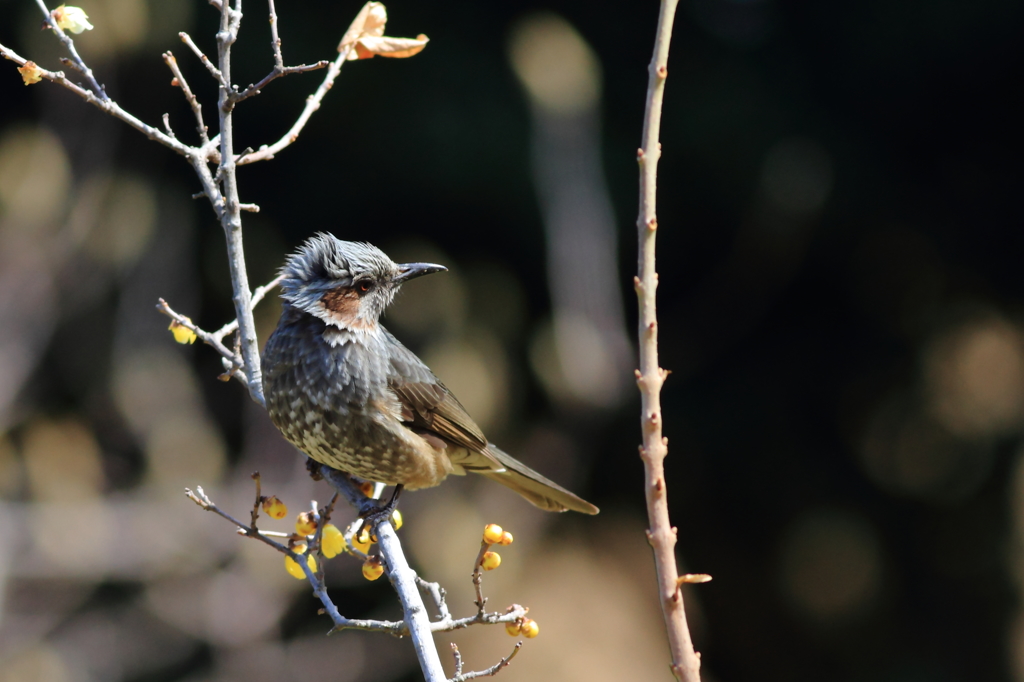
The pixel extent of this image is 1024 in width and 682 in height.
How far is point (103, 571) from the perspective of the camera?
20.4ft

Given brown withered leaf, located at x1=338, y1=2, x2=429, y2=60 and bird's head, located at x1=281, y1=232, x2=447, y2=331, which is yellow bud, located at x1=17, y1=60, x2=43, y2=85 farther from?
bird's head, located at x1=281, y1=232, x2=447, y2=331

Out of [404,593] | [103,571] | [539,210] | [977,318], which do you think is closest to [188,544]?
[103,571]

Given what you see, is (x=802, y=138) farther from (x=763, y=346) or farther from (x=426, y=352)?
(x=426, y=352)

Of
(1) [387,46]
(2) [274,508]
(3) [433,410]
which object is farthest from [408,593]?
(1) [387,46]

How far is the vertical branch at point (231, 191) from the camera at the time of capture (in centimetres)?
230

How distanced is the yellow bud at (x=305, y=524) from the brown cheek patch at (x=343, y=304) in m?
0.87

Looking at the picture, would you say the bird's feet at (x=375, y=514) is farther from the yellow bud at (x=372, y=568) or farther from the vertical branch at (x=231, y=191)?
the vertical branch at (x=231, y=191)

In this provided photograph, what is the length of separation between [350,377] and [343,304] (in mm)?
278

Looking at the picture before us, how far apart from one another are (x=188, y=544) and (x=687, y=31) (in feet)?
18.3

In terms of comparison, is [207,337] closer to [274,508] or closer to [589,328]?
[274,508]

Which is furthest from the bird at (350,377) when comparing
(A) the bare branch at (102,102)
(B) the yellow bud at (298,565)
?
(A) the bare branch at (102,102)

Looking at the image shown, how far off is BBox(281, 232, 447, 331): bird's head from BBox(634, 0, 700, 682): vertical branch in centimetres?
190

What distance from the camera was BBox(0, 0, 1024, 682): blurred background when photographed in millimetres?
6379

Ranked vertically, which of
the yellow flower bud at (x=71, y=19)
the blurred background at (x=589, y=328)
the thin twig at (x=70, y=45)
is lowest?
the blurred background at (x=589, y=328)
